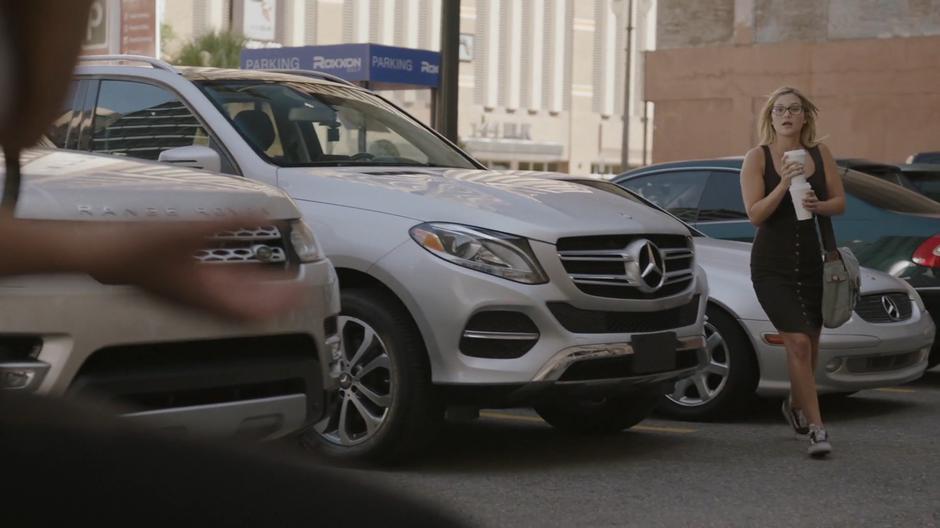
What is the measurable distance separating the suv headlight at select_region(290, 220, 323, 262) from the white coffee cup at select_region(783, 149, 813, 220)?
282cm

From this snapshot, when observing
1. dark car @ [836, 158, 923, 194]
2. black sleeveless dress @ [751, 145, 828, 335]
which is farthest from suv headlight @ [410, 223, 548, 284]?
dark car @ [836, 158, 923, 194]

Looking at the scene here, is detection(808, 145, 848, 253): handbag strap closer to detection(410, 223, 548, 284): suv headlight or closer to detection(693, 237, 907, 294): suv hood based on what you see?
detection(693, 237, 907, 294): suv hood

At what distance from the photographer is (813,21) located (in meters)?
30.7

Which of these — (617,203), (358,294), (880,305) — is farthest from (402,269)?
(880,305)

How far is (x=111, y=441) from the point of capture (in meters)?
0.94

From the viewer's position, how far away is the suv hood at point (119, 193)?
107cm

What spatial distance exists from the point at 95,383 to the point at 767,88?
28.5 meters

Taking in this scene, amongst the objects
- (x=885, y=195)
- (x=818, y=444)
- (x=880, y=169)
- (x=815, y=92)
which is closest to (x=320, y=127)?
(x=818, y=444)

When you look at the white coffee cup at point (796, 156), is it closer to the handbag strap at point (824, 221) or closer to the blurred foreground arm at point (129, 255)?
the handbag strap at point (824, 221)

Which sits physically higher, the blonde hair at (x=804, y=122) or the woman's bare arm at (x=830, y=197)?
the blonde hair at (x=804, y=122)

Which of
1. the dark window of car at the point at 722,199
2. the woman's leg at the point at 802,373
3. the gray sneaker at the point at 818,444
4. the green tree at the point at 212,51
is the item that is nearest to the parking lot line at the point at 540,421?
the woman's leg at the point at 802,373

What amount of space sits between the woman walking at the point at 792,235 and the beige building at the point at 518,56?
204 ft

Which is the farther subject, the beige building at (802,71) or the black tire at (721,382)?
the beige building at (802,71)

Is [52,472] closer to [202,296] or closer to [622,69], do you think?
[202,296]
